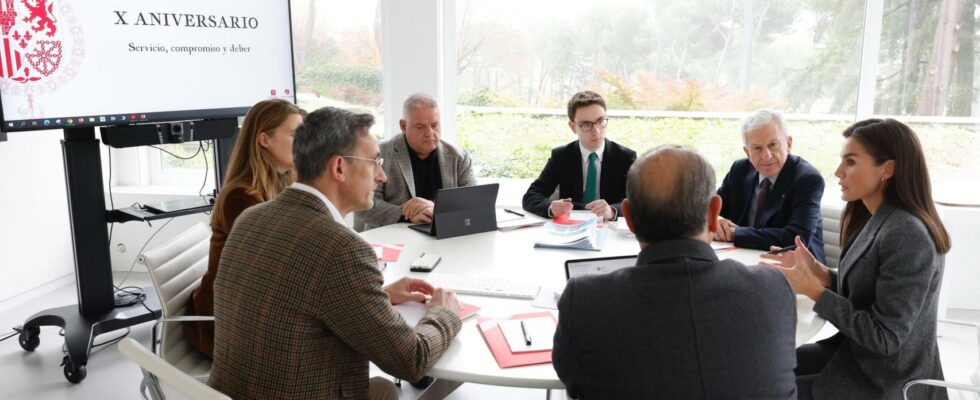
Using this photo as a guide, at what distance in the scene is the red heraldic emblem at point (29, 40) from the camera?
10.6 feet

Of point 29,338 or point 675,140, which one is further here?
point 675,140

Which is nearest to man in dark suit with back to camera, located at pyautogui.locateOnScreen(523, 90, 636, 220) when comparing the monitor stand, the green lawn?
the green lawn

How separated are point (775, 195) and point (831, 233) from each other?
1.24ft

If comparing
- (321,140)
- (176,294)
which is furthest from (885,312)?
(176,294)

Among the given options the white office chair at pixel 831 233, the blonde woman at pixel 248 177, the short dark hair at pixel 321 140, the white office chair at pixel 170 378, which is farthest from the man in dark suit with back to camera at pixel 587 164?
the white office chair at pixel 170 378

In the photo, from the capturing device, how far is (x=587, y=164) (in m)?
3.90

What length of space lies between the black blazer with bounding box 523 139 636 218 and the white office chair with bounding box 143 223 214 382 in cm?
180

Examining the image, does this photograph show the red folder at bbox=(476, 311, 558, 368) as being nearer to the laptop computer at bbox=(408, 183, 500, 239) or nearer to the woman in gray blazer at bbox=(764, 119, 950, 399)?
the woman in gray blazer at bbox=(764, 119, 950, 399)

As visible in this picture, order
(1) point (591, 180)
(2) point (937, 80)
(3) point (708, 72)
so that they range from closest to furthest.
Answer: (1) point (591, 180)
(2) point (937, 80)
(3) point (708, 72)

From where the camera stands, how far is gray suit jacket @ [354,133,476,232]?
11.8ft

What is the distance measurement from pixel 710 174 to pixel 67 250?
4.79 meters

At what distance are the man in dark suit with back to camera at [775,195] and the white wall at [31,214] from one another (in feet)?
13.3

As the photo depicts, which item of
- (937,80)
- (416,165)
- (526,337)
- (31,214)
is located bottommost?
(31,214)

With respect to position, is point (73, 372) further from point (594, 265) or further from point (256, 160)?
point (594, 265)
